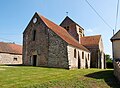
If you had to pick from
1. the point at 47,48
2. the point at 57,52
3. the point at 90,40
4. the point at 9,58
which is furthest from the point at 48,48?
the point at 9,58

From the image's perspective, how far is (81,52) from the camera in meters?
29.5

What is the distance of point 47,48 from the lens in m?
25.2

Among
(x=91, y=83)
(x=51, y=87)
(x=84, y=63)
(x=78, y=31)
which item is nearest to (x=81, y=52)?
(x=84, y=63)

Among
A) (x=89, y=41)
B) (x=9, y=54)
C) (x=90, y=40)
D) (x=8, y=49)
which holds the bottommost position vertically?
(x=9, y=54)

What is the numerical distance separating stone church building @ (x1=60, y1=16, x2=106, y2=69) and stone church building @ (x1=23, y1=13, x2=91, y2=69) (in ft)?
23.3

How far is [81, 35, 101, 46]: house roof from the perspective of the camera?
1486 inches

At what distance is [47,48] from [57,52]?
72.1 inches

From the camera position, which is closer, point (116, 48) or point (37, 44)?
point (116, 48)

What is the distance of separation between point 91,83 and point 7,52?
28927mm

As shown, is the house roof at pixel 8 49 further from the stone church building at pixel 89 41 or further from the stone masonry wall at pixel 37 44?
the stone church building at pixel 89 41

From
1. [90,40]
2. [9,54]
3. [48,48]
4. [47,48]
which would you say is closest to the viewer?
[48,48]

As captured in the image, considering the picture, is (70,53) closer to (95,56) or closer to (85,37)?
(95,56)

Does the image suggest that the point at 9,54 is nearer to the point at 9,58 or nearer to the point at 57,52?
the point at 9,58

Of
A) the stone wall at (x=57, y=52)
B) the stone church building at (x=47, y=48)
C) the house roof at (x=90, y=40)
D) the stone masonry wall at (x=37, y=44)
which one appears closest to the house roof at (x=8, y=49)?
the stone masonry wall at (x=37, y=44)
